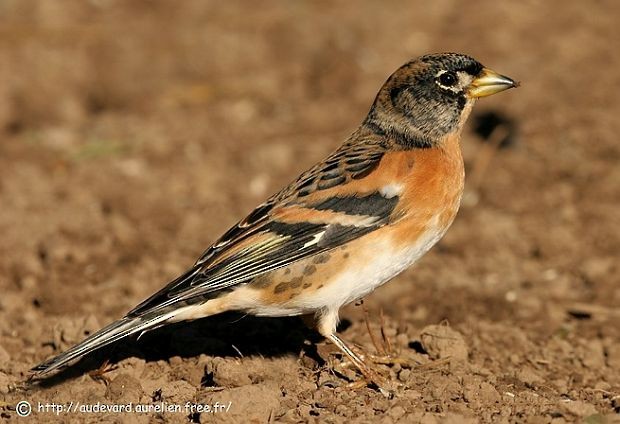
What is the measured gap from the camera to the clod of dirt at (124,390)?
482cm

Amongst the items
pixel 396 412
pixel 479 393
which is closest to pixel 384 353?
pixel 479 393

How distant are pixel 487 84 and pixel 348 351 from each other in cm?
161

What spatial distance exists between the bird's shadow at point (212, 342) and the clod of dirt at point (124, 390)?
7.4 inches

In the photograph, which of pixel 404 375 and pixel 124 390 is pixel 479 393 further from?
pixel 124 390

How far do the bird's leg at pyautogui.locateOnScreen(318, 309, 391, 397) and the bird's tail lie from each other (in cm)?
78

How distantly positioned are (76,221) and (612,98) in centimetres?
475

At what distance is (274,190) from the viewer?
7895mm

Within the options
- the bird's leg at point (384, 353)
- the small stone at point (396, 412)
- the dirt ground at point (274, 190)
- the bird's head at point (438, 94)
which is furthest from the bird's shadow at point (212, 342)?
the bird's head at point (438, 94)

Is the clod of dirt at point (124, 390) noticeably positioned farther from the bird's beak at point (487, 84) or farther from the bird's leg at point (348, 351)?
the bird's beak at point (487, 84)

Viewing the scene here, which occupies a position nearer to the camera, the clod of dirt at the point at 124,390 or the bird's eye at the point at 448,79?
the clod of dirt at the point at 124,390

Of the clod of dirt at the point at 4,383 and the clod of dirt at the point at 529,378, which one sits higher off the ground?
the clod of dirt at the point at 4,383

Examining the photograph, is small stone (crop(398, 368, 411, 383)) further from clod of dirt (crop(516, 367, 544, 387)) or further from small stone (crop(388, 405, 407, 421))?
clod of dirt (crop(516, 367, 544, 387))

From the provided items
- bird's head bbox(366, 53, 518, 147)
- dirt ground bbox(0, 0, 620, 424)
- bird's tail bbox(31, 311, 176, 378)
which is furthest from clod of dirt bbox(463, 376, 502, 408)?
bird's tail bbox(31, 311, 176, 378)

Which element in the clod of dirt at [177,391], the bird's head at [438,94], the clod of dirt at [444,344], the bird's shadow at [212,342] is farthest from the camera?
the bird's head at [438,94]
